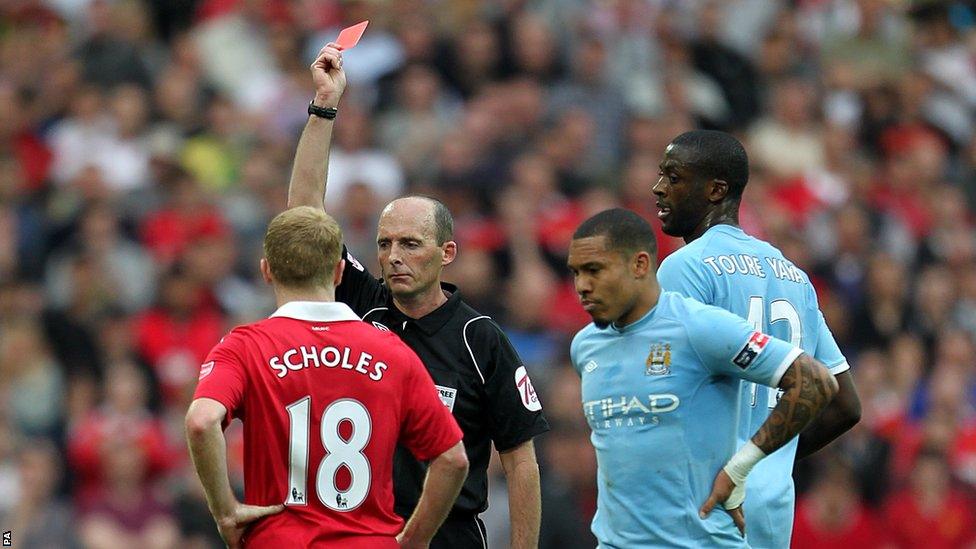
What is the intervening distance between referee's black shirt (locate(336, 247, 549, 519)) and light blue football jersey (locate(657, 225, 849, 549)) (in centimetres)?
69

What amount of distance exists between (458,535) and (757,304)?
4.32ft

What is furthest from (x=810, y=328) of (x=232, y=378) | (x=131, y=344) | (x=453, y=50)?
(x=453, y=50)

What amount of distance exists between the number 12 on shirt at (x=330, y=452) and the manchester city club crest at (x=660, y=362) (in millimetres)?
931

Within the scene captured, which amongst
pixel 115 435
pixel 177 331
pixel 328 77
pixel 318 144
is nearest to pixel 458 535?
pixel 318 144

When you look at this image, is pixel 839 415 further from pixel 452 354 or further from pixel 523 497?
pixel 452 354

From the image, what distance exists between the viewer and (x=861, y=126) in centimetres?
1464

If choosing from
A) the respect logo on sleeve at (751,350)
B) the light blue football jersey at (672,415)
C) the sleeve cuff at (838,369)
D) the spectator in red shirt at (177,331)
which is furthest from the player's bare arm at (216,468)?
the spectator in red shirt at (177,331)

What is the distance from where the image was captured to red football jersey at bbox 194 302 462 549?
4.71 meters

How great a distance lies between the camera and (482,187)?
39.8 feet

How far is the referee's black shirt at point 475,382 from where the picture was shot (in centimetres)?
567

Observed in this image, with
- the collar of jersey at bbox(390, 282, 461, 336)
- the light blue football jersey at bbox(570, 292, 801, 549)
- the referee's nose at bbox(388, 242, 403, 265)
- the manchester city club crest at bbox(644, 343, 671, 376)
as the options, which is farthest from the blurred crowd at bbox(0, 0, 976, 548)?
the manchester city club crest at bbox(644, 343, 671, 376)

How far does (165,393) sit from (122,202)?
6.14 ft

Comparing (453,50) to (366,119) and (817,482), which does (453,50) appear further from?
(817,482)

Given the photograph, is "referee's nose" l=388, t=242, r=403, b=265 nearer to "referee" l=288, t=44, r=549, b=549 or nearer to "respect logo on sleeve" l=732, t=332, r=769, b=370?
"referee" l=288, t=44, r=549, b=549
